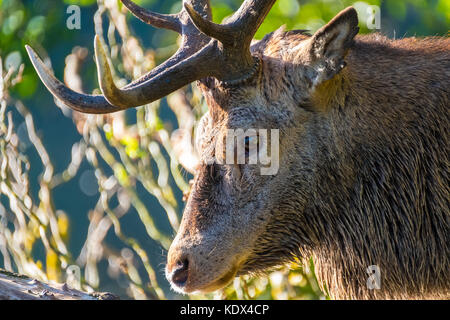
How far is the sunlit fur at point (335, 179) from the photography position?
3.22m

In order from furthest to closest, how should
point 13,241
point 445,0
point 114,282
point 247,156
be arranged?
point 114,282
point 13,241
point 445,0
point 247,156

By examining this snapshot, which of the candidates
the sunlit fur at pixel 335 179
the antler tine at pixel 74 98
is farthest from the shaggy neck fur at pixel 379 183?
the antler tine at pixel 74 98

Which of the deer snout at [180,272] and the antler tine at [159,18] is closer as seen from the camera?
the deer snout at [180,272]

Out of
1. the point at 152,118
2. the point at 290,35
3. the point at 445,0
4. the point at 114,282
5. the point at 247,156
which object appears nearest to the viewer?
the point at 247,156

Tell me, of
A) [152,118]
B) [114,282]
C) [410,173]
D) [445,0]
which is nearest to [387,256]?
[410,173]

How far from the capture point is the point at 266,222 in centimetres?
327

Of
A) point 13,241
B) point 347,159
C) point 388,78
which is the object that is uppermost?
point 388,78

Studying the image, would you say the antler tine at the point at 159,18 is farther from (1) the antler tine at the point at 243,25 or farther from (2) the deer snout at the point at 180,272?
(2) the deer snout at the point at 180,272

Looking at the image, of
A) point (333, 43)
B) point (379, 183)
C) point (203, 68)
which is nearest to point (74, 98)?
point (203, 68)

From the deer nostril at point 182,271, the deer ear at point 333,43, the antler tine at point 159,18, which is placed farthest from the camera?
the antler tine at point 159,18

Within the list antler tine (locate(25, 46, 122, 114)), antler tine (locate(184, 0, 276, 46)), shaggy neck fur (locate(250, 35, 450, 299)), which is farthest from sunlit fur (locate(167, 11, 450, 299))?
antler tine (locate(25, 46, 122, 114))

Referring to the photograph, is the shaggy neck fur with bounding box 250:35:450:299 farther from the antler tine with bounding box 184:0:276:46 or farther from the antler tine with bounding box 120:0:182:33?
the antler tine with bounding box 120:0:182:33

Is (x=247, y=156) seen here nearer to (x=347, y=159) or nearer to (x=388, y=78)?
(x=347, y=159)

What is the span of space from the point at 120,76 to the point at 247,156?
3283 millimetres
